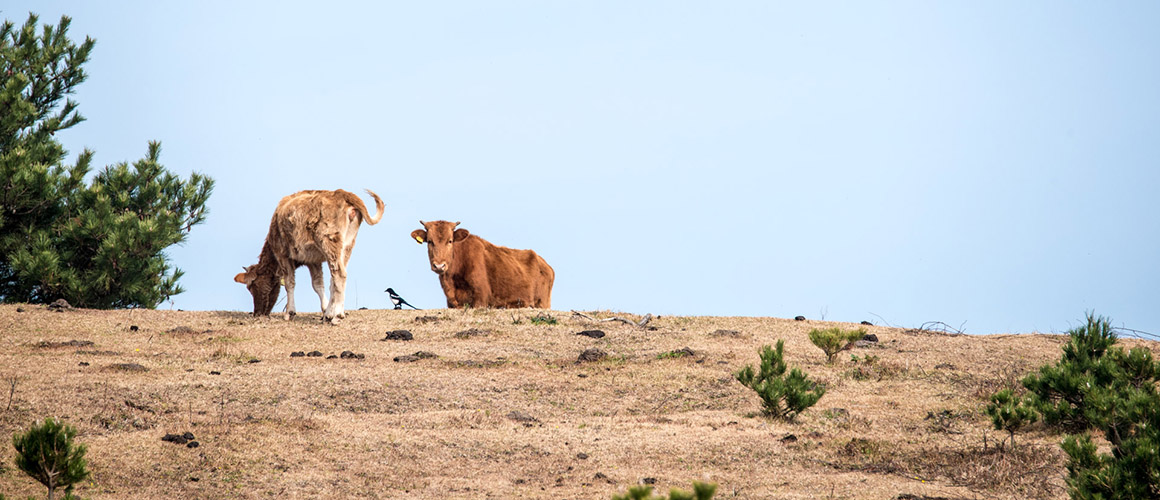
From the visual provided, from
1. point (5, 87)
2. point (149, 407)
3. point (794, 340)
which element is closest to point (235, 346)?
point (149, 407)

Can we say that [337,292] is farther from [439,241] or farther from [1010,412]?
[1010,412]

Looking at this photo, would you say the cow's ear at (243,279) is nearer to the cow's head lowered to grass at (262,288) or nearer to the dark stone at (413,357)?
the cow's head lowered to grass at (262,288)

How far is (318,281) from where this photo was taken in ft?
59.0

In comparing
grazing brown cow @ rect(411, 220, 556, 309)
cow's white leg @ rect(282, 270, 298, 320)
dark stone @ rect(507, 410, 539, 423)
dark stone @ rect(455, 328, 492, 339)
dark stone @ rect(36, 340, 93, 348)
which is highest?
grazing brown cow @ rect(411, 220, 556, 309)

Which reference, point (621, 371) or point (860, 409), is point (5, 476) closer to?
point (621, 371)

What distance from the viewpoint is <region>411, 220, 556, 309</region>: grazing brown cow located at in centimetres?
2064

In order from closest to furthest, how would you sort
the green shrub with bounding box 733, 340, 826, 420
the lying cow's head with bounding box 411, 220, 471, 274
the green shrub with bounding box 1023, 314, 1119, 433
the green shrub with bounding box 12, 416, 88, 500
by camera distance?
the green shrub with bounding box 12, 416, 88, 500, the green shrub with bounding box 1023, 314, 1119, 433, the green shrub with bounding box 733, 340, 826, 420, the lying cow's head with bounding box 411, 220, 471, 274

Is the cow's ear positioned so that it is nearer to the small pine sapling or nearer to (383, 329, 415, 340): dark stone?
A: (383, 329, 415, 340): dark stone

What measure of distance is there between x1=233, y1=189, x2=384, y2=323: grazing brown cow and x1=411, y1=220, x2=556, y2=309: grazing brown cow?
276 centimetres

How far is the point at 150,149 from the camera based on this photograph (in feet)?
80.0

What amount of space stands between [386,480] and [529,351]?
6.46 metres

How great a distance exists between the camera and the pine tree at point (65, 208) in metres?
21.8

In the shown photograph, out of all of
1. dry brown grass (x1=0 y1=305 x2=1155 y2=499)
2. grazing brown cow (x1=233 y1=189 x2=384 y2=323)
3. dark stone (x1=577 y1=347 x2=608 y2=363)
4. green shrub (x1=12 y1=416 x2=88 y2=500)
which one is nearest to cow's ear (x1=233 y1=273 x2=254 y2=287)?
grazing brown cow (x1=233 y1=189 x2=384 y2=323)

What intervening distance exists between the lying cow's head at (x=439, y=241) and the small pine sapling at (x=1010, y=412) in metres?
12.6
